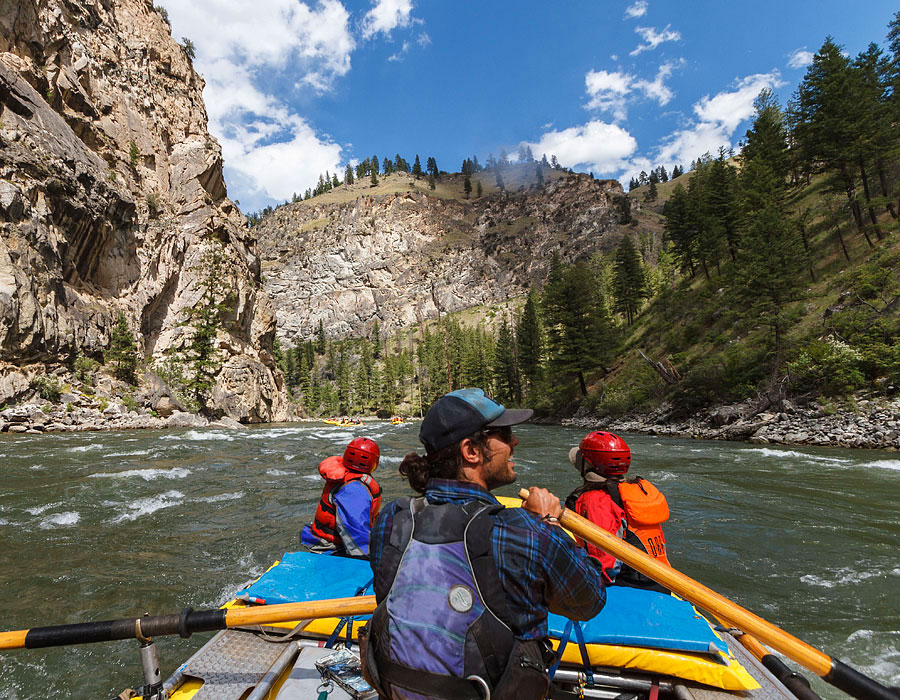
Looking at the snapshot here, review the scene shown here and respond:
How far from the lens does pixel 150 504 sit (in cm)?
923

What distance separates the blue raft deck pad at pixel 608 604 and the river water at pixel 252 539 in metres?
1.30

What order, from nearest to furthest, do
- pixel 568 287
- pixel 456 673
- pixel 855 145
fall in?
pixel 456 673 → pixel 855 145 → pixel 568 287

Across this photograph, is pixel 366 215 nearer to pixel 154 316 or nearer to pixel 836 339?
pixel 154 316

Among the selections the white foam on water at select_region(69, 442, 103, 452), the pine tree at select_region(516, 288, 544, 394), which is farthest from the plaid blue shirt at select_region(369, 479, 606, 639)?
the pine tree at select_region(516, 288, 544, 394)

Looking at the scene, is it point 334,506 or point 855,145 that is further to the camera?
point 855,145

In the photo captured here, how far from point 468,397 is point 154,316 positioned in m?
49.8

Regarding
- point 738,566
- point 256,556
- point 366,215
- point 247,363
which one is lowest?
point 738,566

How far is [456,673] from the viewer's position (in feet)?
4.73

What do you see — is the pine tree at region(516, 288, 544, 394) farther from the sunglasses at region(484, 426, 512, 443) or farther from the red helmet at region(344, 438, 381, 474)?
the sunglasses at region(484, 426, 512, 443)

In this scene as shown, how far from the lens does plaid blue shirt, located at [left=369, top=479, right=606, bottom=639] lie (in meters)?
1.57

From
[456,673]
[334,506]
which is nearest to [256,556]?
[334,506]

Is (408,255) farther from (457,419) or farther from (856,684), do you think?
(856,684)

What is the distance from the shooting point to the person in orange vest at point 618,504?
3684 mm

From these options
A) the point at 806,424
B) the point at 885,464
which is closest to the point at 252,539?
the point at 885,464
